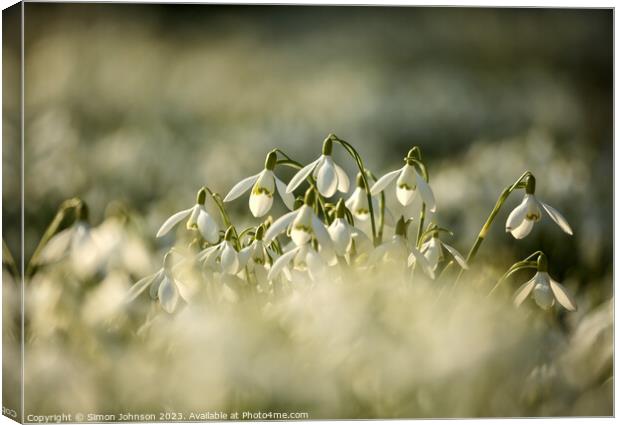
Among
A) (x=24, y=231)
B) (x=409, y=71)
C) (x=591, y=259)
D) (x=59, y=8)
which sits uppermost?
(x=59, y=8)

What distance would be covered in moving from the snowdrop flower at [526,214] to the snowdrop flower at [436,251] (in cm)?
18

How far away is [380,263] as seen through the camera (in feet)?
10.7

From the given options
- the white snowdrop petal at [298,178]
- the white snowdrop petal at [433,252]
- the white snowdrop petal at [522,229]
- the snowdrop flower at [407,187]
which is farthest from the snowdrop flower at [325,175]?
the white snowdrop petal at [522,229]

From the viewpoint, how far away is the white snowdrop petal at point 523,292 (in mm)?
3338

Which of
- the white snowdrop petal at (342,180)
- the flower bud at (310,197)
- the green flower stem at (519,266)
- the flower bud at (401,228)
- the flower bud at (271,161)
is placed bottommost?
the green flower stem at (519,266)

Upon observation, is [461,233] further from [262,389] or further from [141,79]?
[141,79]

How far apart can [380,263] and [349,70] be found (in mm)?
600

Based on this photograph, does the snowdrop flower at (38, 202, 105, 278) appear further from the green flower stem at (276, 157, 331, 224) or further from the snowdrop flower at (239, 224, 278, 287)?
the green flower stem at (276, 157, 331, 224)

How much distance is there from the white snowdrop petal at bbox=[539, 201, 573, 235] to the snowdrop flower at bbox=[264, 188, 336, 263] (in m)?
0.71

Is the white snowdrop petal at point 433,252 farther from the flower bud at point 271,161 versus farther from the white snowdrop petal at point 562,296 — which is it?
the flower bud at point 271,161

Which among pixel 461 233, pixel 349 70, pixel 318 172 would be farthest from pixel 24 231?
pixel 461 233

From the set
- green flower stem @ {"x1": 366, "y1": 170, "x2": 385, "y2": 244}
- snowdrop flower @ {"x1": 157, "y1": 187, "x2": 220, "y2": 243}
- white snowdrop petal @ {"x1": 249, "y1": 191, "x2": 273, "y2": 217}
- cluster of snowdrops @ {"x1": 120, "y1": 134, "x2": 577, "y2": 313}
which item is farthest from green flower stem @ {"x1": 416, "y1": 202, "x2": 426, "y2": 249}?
snowdrop flower @ {"x1": 157, "y1": 187, "x2": 220, "y2": 243}

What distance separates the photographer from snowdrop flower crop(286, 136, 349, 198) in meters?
3.19

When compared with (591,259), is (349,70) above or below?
above
